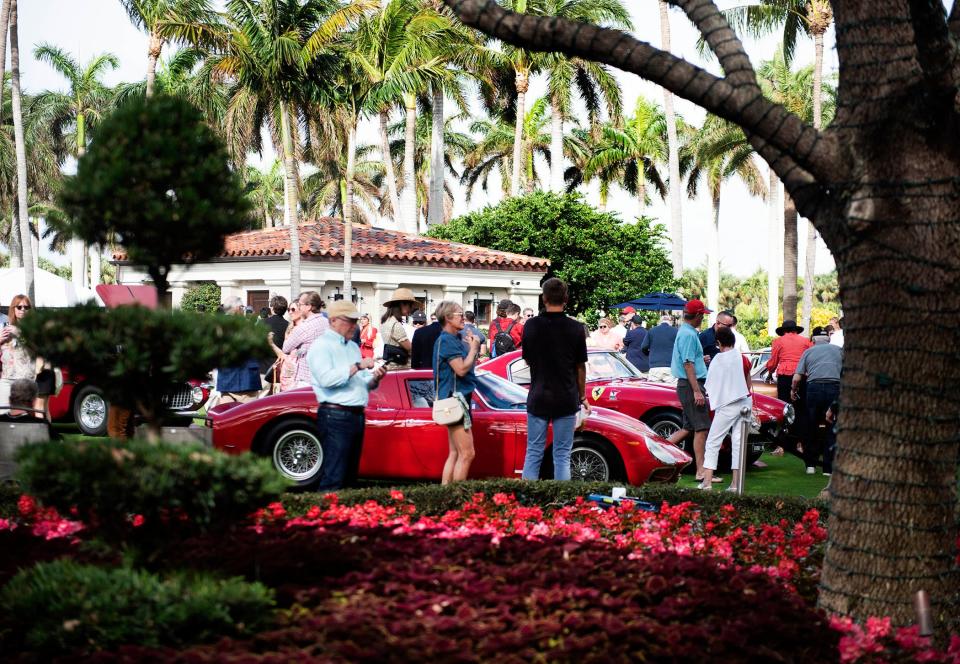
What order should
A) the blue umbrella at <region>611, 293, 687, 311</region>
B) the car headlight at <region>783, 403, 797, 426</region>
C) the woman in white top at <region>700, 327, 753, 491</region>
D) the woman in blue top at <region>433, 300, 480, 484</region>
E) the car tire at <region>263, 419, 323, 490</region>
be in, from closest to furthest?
1. the woman in blue top at <region>433, 300, 480, 484</region>
2. the woman in white top at <region>700, 327, 753, 491</region>
3. the car tire at <region>263, 419, 323, 490</region>
4. the car headlight at <region>783, 403, 797, 426</region>
5. the blue umbrella at <region>611, 293, 687, 311</region>

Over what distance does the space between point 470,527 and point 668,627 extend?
222 centimetres

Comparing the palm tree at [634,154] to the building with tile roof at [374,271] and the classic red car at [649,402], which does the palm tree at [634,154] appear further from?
the classic red car at [649,402]

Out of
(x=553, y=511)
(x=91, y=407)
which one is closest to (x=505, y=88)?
(x=91, y=407)

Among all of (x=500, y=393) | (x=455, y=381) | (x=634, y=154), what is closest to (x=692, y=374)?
(x=500, y=393)

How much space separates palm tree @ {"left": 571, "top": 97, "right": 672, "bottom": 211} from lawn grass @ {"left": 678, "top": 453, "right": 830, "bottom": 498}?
40.3m

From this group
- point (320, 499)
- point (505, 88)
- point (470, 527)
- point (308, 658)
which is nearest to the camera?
point (308, 658)

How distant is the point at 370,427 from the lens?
1034 centimetres

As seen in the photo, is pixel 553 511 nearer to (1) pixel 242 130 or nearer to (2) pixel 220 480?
(2) pixel 220 480

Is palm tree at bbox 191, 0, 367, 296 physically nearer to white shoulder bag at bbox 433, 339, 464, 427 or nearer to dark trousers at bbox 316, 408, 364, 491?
white shoulder bag at bbox 433, 339, 464, 427

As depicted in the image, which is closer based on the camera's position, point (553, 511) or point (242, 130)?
point (553, 511)

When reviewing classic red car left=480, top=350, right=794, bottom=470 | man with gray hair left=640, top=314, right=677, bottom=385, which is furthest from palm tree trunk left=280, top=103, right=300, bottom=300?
classic red car left=480, top=350, right=794, bottom=470

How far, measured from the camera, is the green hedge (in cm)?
711

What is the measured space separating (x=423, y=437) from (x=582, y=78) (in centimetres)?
3542

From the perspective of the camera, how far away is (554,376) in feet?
28.1
